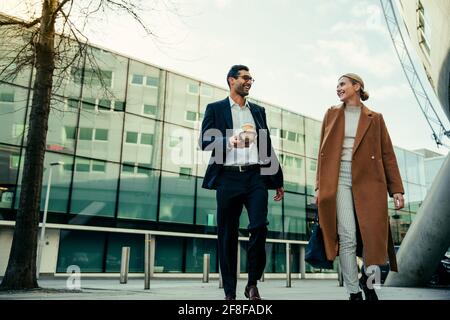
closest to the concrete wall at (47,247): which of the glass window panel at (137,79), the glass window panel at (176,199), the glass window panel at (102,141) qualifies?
the glass window panel at (102,141)

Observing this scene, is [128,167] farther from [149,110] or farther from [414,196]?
[414,196]

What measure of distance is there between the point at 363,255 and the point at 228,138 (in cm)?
144

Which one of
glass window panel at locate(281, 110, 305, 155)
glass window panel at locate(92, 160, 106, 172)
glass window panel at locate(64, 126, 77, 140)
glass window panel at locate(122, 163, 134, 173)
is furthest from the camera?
glass window panel at locate(281, 110, 305, 155)

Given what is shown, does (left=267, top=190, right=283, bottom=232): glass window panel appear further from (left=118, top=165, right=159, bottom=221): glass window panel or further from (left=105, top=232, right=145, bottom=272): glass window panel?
(left=105, top=232, right=145, bottom=272): glass window panel

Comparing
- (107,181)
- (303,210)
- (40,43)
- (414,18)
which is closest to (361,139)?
(40,43)

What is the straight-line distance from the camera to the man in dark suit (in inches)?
138

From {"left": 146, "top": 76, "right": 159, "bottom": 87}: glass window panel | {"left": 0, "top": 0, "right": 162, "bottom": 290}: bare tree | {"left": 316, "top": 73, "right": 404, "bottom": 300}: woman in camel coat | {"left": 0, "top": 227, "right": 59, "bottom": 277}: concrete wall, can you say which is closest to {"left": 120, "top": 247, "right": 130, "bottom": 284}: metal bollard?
{"left": 0, "top": 0, "right": 162, "bottom": 290}: bare tree

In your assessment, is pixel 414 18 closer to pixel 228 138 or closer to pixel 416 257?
pixel 416 257

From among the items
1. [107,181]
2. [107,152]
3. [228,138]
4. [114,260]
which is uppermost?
[107,152]

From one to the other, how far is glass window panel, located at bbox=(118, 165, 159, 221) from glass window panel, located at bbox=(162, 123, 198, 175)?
1.06 metres

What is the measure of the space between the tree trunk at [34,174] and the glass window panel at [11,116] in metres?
9.74

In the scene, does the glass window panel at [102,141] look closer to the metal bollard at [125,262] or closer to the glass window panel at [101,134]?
the glass window panel at [101,134]

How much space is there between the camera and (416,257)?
919cm

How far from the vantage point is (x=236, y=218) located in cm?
360
